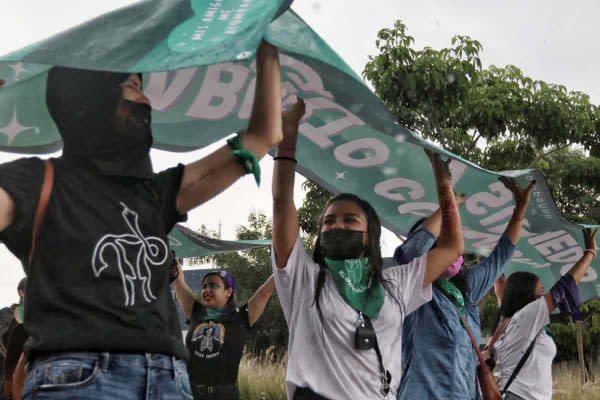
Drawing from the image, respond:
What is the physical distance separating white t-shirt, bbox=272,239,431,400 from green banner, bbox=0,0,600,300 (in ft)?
2.30

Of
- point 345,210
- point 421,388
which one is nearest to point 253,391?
point 421,388

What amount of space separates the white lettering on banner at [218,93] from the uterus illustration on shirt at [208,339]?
2.76 metres

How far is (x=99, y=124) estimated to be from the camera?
222 cm

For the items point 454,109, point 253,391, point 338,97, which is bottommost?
point 253,391

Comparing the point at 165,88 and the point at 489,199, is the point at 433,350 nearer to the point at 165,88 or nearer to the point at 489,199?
the point at 489,199

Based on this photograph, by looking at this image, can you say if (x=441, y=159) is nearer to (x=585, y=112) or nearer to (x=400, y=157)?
(x=400, y=157)

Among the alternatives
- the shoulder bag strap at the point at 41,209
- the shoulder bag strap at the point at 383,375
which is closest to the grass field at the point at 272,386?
the shoulder bag strap at the point at 383,375

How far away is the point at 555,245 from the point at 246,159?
15.1 feet

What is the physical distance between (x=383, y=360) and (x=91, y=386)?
173 cm

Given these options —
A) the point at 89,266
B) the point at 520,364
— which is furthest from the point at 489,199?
the point at 89,266

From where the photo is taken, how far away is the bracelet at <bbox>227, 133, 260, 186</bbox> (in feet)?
7.54

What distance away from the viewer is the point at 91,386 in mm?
1973

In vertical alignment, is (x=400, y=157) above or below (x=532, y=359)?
above

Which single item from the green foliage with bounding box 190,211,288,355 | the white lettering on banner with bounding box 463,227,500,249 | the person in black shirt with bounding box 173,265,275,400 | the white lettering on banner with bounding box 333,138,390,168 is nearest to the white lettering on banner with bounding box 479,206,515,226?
the white lettering on banner with bounding box 463,227,500,249
